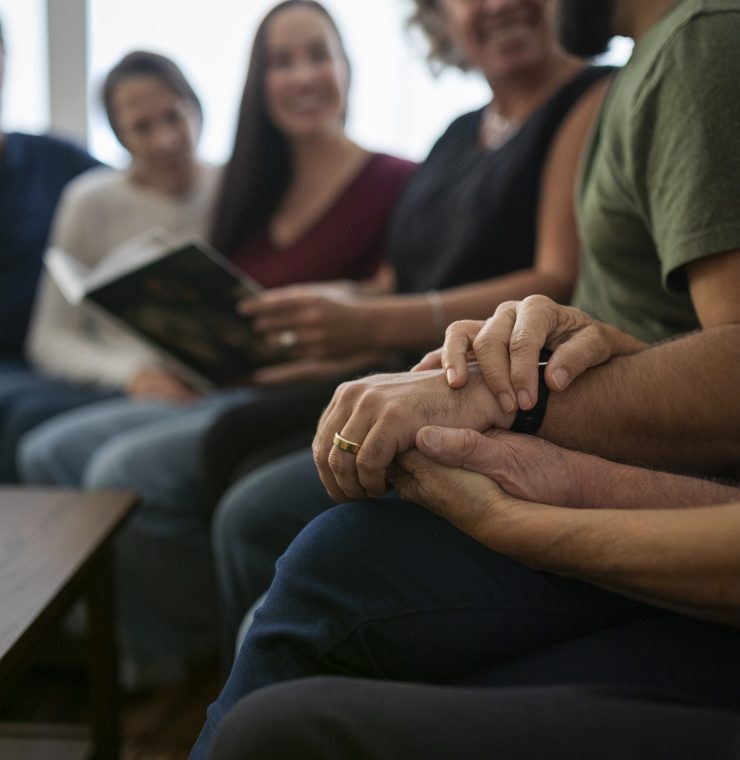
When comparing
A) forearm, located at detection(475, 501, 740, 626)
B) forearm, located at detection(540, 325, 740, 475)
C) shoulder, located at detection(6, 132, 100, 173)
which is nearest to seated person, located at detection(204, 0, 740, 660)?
forearm, located at detection(540, 325, 740, 475)

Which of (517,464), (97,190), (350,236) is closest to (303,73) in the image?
(350,236)

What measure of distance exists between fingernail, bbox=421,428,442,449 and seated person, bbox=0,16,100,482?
1.56 meters

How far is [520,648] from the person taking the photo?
63cm

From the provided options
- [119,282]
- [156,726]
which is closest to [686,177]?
[119,282]

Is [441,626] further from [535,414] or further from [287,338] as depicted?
[287,338]

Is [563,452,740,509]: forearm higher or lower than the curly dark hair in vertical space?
lower

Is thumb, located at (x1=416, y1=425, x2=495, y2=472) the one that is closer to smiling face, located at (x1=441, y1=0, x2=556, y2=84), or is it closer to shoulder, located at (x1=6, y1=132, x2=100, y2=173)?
smiling face, located at (x1=441, y1=0, x2=556, y2=84)

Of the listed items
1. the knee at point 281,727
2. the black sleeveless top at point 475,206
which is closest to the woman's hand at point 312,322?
the black sleeveless top at point 475,206

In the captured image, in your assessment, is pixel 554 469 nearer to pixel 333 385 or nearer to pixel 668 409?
pixel 668 409

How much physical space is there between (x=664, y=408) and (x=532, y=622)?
229 millimetres

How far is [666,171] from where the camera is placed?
74 centimetres

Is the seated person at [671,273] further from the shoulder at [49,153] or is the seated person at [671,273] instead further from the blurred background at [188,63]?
the shoulder at [49,153]

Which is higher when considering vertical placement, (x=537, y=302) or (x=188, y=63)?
(x=188, y=63)

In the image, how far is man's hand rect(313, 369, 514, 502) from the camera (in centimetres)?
68
